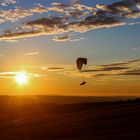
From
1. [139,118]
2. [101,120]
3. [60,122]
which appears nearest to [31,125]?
[60,122]

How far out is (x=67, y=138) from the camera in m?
29.3

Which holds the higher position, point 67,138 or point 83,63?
point 83,63

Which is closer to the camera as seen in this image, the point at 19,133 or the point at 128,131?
the point at 128,131

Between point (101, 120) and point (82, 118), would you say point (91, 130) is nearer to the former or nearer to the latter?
point (101, 120)

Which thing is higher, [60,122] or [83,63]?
[83,63]

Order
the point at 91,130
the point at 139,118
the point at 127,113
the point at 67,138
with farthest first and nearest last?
the point at 127,113
the point at 139,118
the point at 91,130
the point at 67,138

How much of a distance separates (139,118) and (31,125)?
840 cm

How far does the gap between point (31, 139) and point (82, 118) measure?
8332mm

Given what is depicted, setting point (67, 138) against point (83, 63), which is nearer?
point (67, 138)

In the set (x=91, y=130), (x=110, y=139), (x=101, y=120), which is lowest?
(x=110, y=139)

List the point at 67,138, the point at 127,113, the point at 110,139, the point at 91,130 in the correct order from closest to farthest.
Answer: the point at 110,139
the point at 67,138
the point at 91,130
the point at 127,113

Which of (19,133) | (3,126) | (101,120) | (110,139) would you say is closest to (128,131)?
(110,139)

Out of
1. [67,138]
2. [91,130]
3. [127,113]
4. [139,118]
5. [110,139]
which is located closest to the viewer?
[110,139]

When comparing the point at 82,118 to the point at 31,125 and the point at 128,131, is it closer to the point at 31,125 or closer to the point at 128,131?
the point at 31,125
